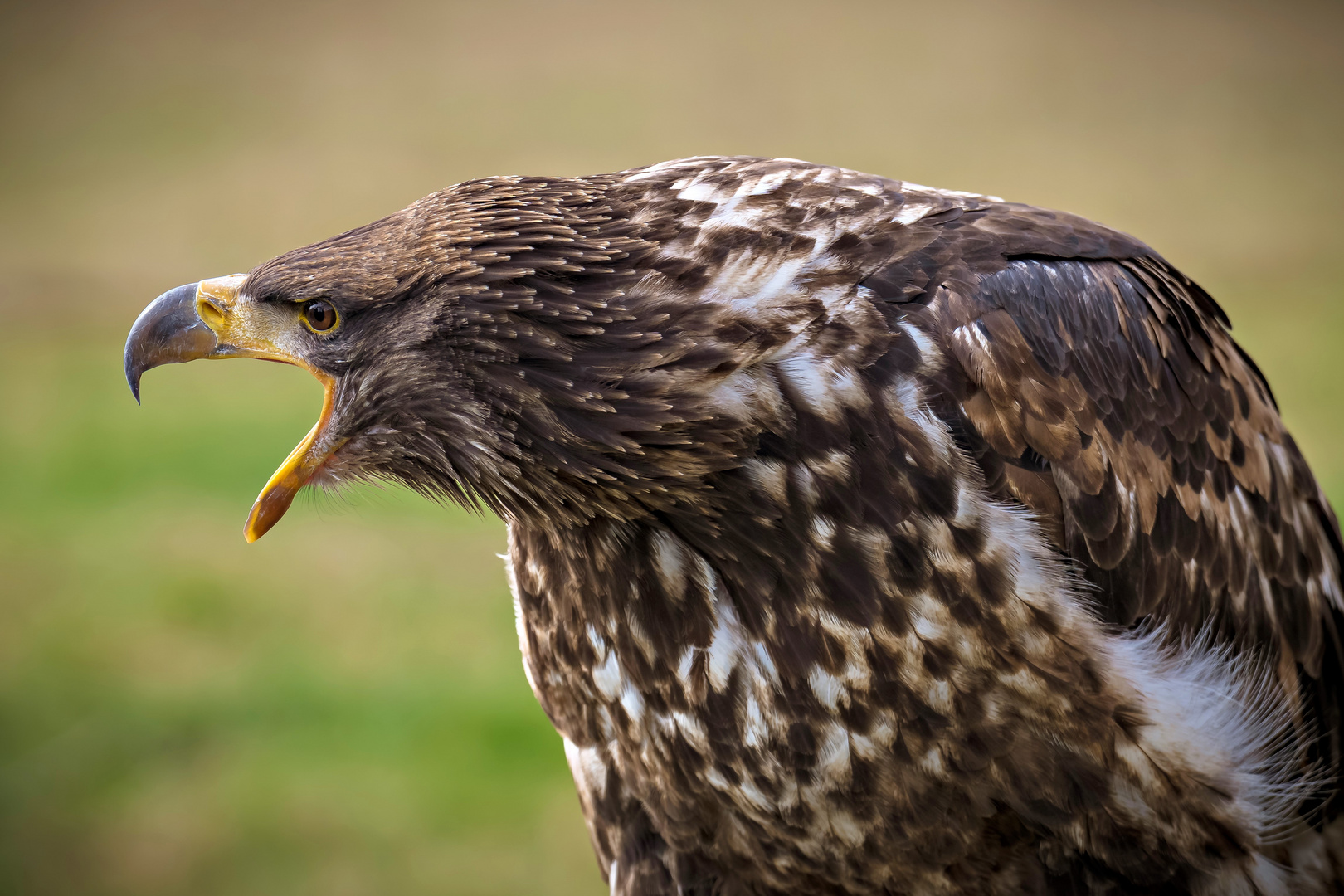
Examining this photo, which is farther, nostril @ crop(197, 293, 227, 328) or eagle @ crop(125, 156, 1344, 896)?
nostril @ crop(197, 293, 227, 328)

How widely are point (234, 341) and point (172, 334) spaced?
12 cm

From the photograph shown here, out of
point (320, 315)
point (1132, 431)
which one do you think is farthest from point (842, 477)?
point (320, 315)

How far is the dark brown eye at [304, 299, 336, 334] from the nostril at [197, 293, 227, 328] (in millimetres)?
175

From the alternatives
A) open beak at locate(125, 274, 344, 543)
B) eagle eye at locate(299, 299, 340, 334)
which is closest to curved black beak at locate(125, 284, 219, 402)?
open beak at locate(125, 274, 344, 543)

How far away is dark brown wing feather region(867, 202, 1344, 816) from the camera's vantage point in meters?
2.14

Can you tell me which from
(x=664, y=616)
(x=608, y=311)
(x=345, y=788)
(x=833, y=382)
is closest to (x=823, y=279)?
(x=833, y=382)

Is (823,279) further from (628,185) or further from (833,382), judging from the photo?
(628,185)

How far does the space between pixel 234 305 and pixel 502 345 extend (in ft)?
1.83

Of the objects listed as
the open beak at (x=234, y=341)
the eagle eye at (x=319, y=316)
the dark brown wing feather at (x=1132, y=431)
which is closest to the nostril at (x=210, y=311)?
the open beak at (x=234, y=341)

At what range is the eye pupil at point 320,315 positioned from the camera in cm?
216

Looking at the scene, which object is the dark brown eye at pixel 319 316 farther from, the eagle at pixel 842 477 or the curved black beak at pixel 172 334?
the curved black beak at pixel 172 334

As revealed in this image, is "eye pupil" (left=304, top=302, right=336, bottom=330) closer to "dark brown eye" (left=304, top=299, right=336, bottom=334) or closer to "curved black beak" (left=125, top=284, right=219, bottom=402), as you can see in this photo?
"dark brown eye" (left=304, top=299, right=336, bottom=334)

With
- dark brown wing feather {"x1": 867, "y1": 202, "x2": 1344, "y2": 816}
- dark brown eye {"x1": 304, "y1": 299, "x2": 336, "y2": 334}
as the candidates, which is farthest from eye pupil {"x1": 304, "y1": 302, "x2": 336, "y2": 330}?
dark brown wing feather {"x1": 867, "y1": 202, "x2": 1344, "y2": 816}

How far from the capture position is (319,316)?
2170 millimetres
